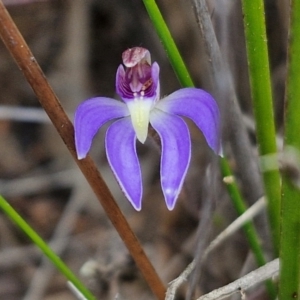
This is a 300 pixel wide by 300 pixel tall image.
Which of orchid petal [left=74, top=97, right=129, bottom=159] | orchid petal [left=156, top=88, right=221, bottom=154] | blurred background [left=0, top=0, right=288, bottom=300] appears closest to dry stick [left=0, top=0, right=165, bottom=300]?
orchid petal [left=74, top=97, right=129, bottom=159]

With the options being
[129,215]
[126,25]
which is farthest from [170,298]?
[126,25]

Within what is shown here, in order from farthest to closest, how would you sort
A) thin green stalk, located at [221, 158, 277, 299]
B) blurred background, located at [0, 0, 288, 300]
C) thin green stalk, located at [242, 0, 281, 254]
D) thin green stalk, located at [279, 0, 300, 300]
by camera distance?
blurred background, located at [0, 0, 288, 300], thin green stalk, located at [221, 158, 277, 299], thin green stalk, located at [242, 0, 281, 254], thin green stalk, located at [279, 0, 300, 300]

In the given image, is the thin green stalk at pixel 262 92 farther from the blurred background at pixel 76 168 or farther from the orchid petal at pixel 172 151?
the blurred background at pixel 76 168

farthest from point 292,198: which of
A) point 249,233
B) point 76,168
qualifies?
point 76,168

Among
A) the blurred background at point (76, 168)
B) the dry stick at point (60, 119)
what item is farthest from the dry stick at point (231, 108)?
the blurred background at point (76, 168)

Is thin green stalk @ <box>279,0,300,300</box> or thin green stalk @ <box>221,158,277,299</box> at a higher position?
thin green stalk @ <box>221,158,277,299</box>

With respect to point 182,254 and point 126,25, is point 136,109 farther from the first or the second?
point 126,25

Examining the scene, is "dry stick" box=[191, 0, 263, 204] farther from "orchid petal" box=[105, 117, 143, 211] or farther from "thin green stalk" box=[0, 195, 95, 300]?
"thin green stalk" box=[0, 195, 95, 300]
